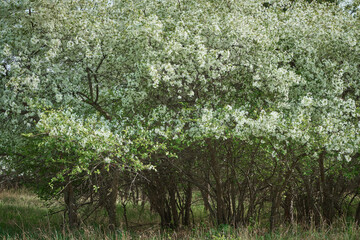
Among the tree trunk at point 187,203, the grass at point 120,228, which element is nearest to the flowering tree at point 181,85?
the grass at point 120,228

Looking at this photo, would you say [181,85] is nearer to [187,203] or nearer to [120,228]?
[120,228]

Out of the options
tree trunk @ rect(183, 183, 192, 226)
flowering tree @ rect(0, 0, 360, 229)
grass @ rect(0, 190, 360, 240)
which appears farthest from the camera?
tree trunk @ rect(183, 183, 192, 226)

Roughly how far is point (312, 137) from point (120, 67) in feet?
15.5

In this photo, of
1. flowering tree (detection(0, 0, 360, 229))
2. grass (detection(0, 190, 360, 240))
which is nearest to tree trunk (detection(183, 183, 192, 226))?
grass (detection(0, 190, 360, 240))

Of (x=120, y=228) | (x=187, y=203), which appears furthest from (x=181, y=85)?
(x=187, y=203)

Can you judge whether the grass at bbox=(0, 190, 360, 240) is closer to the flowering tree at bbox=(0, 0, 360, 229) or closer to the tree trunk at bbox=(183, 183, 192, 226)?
the tree trunk at bbox=(183, 183, 192, 226)

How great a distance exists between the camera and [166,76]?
7.54 metres

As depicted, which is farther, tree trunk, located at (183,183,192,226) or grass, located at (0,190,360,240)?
tree trunk, located at (183,183,192,226)

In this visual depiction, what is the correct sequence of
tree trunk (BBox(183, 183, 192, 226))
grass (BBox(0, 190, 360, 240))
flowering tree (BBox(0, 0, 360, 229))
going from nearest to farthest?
flowering tree (BBox(0, 0, 360, 229)) → grass (BBox(0, 190, 360, 240)) → tree trunk (BBox(183, 183, 192, 226))

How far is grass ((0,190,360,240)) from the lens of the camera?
870 centimetres

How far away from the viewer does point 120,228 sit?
9.84m

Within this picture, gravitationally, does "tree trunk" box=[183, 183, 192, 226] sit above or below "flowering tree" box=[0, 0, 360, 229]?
below

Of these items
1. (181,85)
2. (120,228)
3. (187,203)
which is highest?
(181,85)

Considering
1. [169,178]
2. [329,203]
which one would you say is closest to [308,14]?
[329,203]
